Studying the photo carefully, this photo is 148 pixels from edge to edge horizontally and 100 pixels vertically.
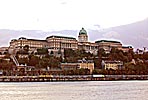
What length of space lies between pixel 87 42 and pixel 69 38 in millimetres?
9894

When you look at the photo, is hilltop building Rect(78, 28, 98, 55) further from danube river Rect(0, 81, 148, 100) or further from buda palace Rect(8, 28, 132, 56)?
danube river Rect(0, 81, 148, 100)

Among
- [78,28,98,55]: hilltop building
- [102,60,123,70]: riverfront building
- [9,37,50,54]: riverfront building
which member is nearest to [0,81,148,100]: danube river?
[102,60,123,70]: riverfront building

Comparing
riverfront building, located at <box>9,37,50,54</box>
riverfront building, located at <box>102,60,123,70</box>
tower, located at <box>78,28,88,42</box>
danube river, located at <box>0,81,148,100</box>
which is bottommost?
danube river, located at <box>0,81,148,100</box>

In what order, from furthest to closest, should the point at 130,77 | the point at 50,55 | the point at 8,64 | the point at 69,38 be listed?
1. the point at 69,38
2. the point at 50,55
3. the point at 8,64
4. the point at 130,77

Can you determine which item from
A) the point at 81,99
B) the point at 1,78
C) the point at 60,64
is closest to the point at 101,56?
the point at 60,64

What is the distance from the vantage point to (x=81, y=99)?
4044 cm

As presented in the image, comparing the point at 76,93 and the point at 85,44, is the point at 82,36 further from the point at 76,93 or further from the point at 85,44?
the point at 76,93

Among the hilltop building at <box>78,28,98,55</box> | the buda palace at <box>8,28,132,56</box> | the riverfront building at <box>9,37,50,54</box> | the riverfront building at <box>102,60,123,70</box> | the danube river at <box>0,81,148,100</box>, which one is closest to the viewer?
the danube river at <box>0,81,148,100</box>

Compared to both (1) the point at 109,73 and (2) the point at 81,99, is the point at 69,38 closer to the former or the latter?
(1) the point at 109,73

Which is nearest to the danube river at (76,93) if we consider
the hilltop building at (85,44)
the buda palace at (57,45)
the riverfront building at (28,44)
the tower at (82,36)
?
the riverfront building at (28,44)

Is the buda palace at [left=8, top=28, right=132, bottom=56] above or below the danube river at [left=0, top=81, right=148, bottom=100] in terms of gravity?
above

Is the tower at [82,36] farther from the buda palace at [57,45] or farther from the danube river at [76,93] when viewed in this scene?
the danube river at [76,93]

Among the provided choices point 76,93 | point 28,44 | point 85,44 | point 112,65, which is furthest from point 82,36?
point 76,93

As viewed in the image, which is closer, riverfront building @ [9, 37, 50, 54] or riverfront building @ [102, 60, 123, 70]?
riverfront building @ [102, 60, 123, 70]
